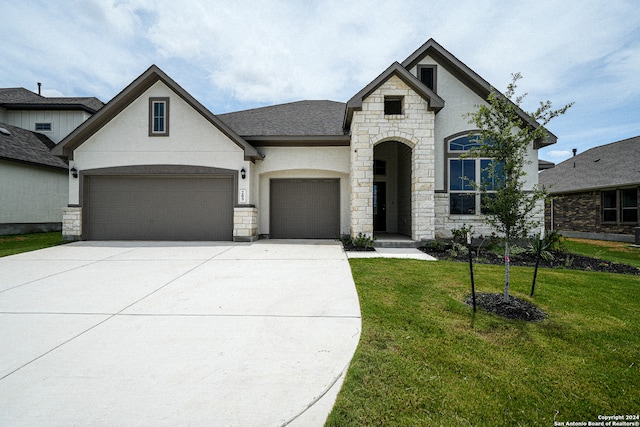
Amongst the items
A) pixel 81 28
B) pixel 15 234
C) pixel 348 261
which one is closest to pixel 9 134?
pixel 15 234

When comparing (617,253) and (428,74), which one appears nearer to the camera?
(617,253)

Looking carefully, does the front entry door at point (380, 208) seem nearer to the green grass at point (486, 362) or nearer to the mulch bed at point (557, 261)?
the mulch bed at point (557, 261)

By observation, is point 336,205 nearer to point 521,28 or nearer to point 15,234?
point 521,28

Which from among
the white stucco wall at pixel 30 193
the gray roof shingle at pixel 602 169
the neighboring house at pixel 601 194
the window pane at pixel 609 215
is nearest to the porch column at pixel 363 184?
the neighboring house at pixel 601 194

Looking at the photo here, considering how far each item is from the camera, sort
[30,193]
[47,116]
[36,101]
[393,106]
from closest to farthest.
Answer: [393,106] → [30,193] → [47,116] → [36,101]

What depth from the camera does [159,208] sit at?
35.6ft

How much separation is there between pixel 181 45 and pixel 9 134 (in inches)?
447

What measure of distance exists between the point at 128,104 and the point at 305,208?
314 inches

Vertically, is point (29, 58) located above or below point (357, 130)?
above

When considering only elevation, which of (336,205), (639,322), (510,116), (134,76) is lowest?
(639,322)

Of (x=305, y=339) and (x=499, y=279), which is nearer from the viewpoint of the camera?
(x=305, y=339)

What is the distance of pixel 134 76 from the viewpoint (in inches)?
396

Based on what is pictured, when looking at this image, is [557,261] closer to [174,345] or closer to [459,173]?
[459,173]

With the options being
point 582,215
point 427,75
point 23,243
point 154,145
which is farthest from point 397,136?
point 23,243
